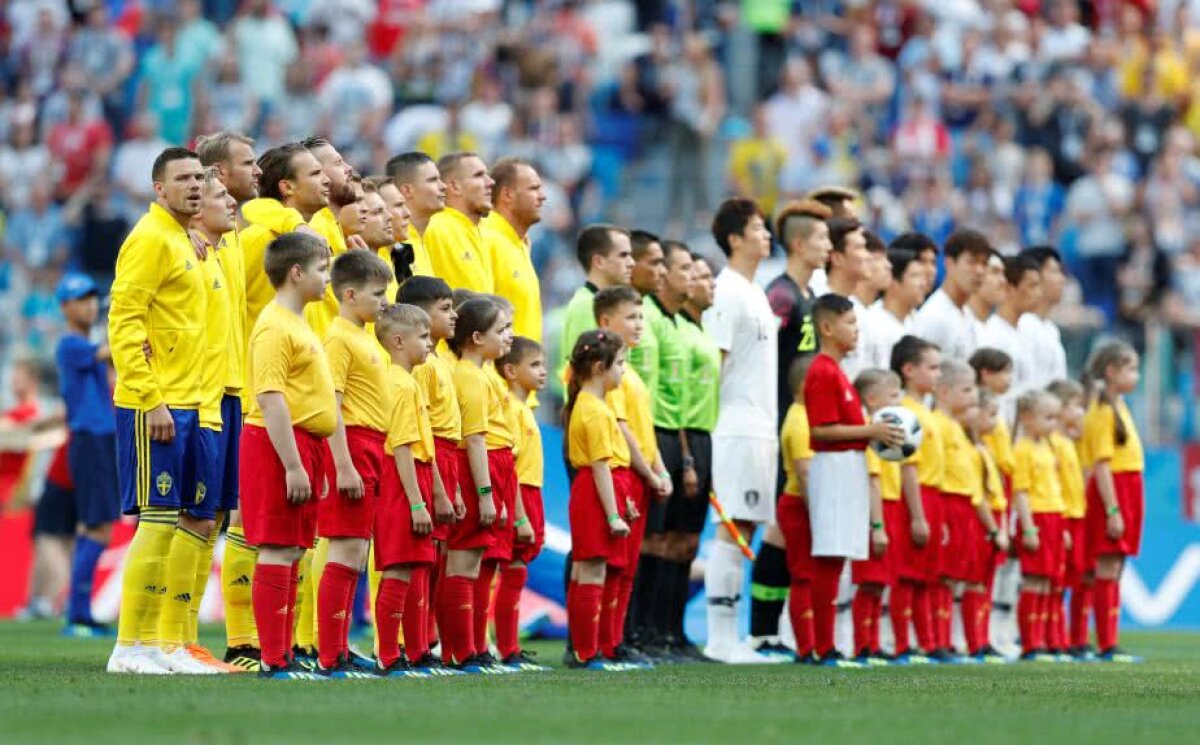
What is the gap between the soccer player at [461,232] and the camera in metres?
12.0

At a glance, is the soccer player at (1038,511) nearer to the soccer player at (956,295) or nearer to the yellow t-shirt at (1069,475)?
the yellow t-shirt at (1069,475)

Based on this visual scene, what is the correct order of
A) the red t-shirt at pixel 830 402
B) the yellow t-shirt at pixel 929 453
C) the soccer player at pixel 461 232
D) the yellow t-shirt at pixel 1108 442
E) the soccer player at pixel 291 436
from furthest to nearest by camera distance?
1. the yellow t-shirt at pixel 1108 442
2. the yellow t-shirt at pixel 929 453
3. the red t-shirt at pixel 830 402
4. the soccer player at pixel 461 232
5. the soccer player at pixel 291 436

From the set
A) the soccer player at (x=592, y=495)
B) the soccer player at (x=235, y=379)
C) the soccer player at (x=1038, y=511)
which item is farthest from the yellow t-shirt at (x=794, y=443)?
the soccer player at (x=235, y=379)

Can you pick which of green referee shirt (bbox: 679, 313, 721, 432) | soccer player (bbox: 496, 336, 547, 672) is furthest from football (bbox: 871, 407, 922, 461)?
soccer player (bbox: 496, 336, 547, 672)

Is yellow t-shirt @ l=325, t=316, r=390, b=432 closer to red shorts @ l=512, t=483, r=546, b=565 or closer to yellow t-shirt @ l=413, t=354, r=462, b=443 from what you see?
yellow t-shirt @ l=413, t=354, r=462, b=443

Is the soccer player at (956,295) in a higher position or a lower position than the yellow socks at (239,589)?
higher

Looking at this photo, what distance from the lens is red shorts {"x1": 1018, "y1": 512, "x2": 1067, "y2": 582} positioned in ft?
49.0

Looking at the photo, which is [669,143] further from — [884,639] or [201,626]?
[884,639]

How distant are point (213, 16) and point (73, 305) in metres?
10.1

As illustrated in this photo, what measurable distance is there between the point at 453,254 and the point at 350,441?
2078 mm

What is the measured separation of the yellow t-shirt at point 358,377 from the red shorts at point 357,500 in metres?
0.05

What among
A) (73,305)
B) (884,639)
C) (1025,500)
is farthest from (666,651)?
(73,305)

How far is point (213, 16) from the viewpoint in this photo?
25312 millimetres

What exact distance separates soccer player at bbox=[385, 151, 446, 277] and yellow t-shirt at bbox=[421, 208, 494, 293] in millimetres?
122
